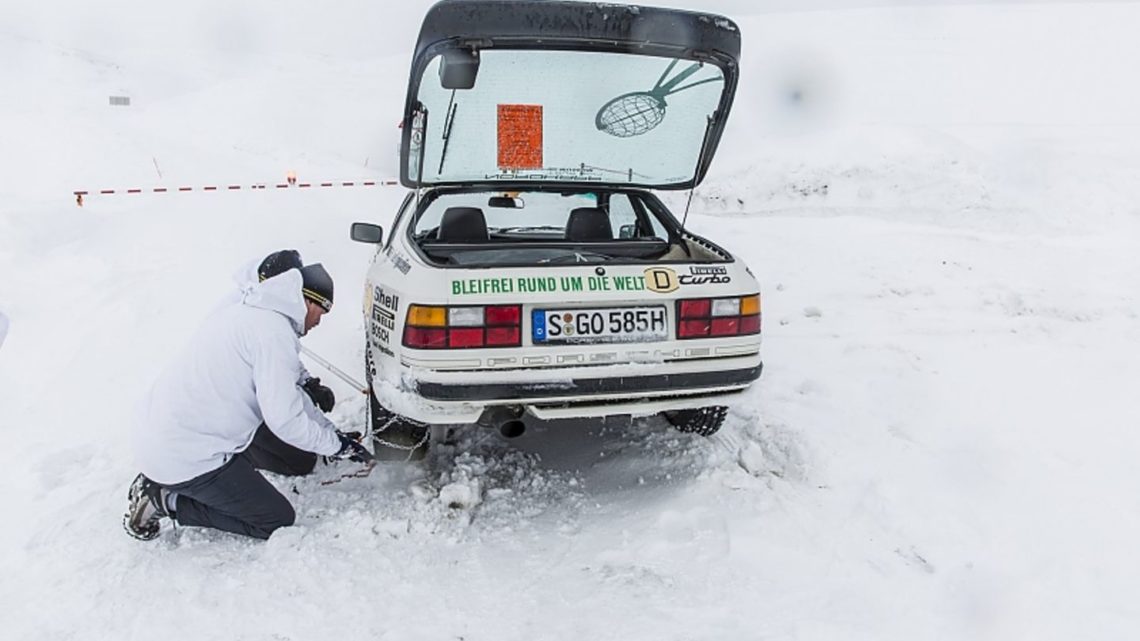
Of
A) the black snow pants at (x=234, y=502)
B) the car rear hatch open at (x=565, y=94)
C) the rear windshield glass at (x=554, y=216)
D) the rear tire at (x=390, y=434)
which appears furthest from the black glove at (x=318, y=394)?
the car rear hatch open at (x=565, y=94)

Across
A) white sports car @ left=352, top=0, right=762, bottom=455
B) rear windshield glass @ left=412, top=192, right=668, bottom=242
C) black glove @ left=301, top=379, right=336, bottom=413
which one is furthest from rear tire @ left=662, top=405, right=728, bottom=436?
black glove @ left=301, top=379, right=336, bottom=413

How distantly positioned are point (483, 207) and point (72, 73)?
2540 centimetres

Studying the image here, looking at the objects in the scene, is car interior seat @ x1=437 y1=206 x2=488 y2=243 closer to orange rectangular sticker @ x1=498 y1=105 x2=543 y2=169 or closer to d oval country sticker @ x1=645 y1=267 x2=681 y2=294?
orange rectangular sticker @ x1=498 y1=105 x2=543 y2=169

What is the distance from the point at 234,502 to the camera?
2982mm

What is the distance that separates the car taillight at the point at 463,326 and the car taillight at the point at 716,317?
736 millimetres

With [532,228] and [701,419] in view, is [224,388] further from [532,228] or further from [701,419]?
[532,228]

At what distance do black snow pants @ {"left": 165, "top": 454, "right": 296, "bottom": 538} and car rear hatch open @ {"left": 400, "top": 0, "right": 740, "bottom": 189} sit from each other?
195 centimetres

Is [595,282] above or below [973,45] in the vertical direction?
below

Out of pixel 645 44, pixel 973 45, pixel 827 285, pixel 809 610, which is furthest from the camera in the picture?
pixel 973 45

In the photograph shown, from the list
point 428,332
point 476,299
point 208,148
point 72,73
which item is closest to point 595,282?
point 476,299

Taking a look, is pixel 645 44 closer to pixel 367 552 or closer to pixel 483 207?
pixel 483 207

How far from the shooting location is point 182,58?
31.2 m

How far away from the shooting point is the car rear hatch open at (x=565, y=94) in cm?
334

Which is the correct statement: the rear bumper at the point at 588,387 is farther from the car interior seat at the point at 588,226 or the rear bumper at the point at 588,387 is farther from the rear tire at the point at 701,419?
the car interior seat at the point at 588,226
